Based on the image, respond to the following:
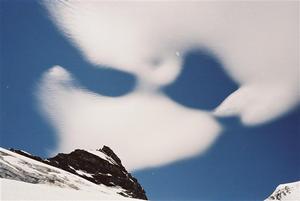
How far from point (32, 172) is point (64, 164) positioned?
3559 inches

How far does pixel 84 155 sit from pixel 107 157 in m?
18.4

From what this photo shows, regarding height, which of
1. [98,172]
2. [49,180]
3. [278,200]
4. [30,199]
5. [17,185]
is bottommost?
[30,199]

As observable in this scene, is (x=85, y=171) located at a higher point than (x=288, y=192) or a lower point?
higher

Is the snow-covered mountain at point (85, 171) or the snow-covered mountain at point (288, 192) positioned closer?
the snow-covered mountain at point (85, 171)

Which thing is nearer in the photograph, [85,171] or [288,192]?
[85,171]

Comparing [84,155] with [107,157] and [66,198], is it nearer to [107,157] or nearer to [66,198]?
[107,157]

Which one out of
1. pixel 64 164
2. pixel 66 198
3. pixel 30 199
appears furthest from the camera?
pixel 64 164

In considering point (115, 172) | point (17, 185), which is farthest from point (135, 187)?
point (17, 185)

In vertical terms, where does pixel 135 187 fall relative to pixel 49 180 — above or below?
above

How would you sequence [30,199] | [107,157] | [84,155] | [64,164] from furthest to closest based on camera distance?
[107,157]
[84,155]
[64,164]
[30,199]

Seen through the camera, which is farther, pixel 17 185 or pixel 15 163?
pixel 15 163

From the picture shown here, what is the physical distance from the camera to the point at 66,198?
22234 mm

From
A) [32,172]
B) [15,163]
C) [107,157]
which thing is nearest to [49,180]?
[32,172]

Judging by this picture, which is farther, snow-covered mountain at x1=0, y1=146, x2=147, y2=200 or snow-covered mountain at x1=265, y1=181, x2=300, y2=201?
snow-covered mountain at x1=265, y1=181, x2=300, y2=201
